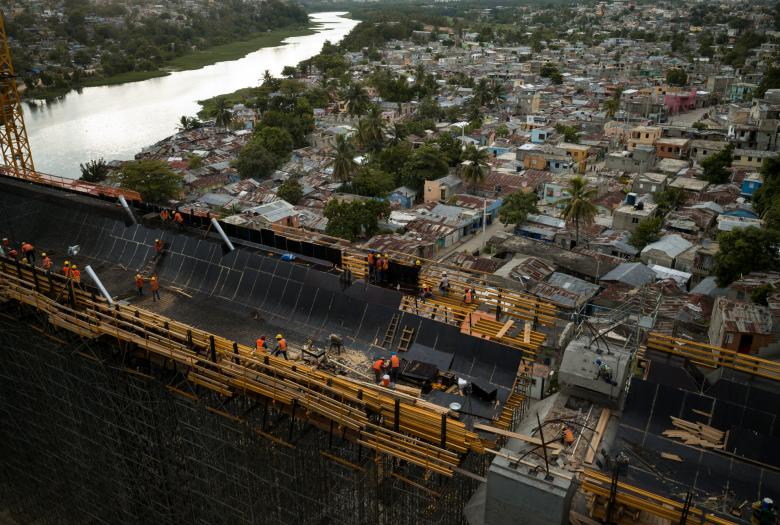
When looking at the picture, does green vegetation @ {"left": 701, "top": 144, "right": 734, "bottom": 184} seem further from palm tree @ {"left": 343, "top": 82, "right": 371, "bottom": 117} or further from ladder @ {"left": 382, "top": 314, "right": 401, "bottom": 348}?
ladder @ {"left": 382, "top": 314, "right": 401, "bottom": 348}

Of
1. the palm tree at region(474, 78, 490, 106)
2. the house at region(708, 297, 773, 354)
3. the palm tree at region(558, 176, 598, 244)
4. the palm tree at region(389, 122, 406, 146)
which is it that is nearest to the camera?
the house at region(708, 297, 773, 354)

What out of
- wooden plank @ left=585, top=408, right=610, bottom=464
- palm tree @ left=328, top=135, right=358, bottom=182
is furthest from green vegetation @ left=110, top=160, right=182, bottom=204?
wooden plank @ left=585, top=408, right=610, bottom=464

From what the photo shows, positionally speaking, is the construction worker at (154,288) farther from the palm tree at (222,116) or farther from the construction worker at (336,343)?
the palm tree at (222,116)

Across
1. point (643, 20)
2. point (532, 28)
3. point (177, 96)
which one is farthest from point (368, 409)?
point (643, 20)

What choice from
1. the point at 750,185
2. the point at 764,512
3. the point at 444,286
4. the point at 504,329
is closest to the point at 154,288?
the point at 444,286

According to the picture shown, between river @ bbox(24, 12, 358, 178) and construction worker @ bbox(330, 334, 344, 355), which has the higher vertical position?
construction worker @ bbox(330, 334, 344, 355)

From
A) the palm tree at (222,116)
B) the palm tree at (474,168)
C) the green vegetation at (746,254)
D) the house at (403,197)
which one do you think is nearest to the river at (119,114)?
the palm tree at (222,116)
